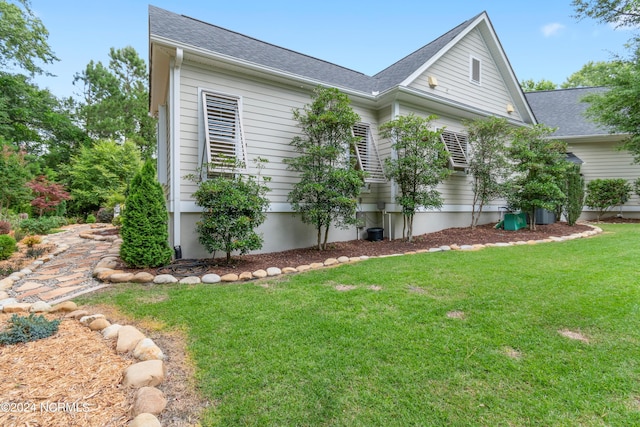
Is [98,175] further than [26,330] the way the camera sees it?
Yes

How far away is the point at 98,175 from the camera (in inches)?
622

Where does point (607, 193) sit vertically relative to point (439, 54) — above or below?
below

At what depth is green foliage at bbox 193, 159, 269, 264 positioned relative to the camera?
454 centimetres

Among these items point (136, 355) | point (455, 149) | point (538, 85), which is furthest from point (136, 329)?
point (538, 85)

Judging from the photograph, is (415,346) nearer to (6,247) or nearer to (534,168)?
(6,247)

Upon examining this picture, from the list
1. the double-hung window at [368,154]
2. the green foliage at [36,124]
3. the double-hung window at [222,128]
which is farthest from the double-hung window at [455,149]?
the green foliage at [36,124]

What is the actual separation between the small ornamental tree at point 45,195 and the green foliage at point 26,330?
13.0m

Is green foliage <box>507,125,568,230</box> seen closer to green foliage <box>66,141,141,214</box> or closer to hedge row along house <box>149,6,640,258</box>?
hedge row along house <box>149,6,640,258</box>

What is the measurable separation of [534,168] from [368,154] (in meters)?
4.63

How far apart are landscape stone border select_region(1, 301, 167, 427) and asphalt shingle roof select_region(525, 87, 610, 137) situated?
14.3 m

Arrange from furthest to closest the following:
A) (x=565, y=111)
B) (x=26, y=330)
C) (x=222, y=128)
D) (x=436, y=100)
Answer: (x=565, y=111) → (x=436, y=100) → (x=222, y=128) → (x=26, y=330)

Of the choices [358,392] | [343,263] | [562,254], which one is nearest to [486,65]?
[562,254]

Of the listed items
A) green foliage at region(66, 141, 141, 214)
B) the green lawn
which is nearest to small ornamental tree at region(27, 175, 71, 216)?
green foliage at region(66, 141, 141, 214)

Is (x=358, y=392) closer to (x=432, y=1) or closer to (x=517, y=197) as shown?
(x=517, y=197)
